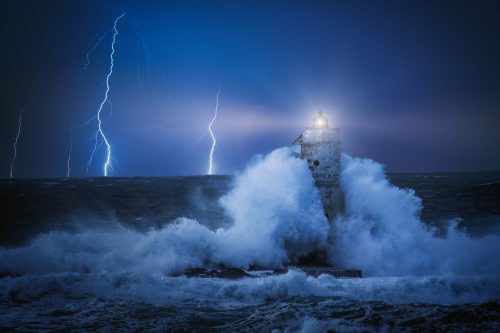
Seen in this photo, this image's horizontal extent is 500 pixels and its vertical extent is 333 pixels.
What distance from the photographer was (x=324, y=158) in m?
15.4

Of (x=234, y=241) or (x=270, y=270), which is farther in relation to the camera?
(x=234, y=241)

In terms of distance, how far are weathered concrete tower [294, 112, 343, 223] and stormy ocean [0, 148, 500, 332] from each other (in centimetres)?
45

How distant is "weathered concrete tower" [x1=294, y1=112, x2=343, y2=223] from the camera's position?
15.4 m

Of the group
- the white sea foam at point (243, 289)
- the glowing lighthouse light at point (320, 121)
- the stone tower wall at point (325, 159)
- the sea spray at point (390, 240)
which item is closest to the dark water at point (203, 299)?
the white sea foam at point (243, 289)

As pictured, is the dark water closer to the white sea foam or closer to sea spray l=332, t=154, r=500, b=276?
the white sea foam

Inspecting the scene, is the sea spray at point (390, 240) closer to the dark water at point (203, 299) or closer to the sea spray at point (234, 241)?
the sea spray at point (234, 241)

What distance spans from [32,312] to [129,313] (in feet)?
6.91

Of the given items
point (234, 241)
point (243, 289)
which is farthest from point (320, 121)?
point (243, 289)

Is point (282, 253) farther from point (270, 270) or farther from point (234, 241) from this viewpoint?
point (234, 241)

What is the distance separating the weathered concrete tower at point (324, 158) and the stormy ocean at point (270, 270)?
1.48 feet

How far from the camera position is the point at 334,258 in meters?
14.7

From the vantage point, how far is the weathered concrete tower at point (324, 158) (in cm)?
1541

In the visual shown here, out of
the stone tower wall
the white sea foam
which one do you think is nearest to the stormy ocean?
the white sea foam

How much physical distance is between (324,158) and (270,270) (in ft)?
17.5
